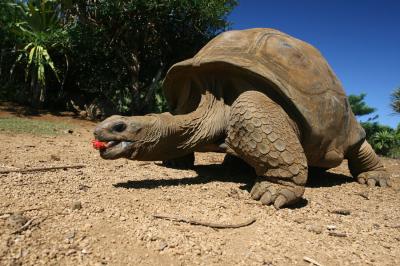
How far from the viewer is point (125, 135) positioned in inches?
118

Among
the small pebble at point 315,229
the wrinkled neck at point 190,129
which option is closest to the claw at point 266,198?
the small pebble at point 315,229

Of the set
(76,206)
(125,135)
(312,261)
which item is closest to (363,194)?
(312,261)

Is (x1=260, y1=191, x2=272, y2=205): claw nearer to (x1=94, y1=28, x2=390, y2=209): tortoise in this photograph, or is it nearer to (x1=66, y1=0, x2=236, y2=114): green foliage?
(x1=94, y1=28, x2=390, y2=209): tortoise

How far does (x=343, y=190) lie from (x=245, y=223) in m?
1.92

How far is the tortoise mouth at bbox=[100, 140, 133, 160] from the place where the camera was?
2.97 m

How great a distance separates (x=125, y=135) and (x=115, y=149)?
0.14m

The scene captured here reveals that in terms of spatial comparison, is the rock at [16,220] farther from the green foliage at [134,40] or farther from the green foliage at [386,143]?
the green foliage at [386,143]

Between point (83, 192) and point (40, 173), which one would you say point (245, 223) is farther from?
point (40, 173)

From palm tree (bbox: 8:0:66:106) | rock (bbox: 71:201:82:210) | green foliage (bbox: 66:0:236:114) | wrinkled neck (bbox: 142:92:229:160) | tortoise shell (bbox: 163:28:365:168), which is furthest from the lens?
palm tree (bbox: 8:0:66:106)

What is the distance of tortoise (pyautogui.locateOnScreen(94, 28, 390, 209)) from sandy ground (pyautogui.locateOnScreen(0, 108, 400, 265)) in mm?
329

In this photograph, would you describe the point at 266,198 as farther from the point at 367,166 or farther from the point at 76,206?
the point at 367,166

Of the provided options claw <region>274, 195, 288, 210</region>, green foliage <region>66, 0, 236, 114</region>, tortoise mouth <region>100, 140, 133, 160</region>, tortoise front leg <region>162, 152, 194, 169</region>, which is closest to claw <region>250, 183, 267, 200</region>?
claw <region>274, 195, 288, 210</region>

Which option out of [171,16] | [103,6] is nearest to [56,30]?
[103,6]

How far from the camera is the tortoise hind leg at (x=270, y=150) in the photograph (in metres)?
2.95
